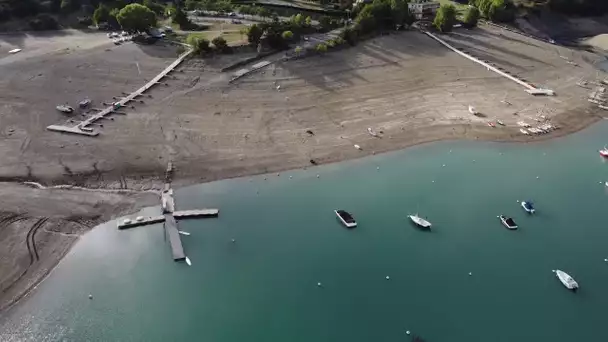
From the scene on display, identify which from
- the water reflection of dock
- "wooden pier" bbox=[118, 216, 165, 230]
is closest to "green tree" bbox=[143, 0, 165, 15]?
the water reflection of dock

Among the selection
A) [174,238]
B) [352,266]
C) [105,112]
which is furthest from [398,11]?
[174,238]

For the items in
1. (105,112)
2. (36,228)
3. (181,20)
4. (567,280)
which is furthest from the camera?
(181,20)

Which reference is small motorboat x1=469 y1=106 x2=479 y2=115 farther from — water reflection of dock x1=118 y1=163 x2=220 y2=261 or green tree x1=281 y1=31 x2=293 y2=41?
water reflection of dock x1=118 y1=163 x2=220 y2=261

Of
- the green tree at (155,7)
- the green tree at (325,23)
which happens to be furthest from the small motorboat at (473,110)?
the green tree at (155,7)

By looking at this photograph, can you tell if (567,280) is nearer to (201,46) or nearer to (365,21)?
(365,21)

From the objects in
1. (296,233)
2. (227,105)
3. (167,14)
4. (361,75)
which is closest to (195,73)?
(227,105)
